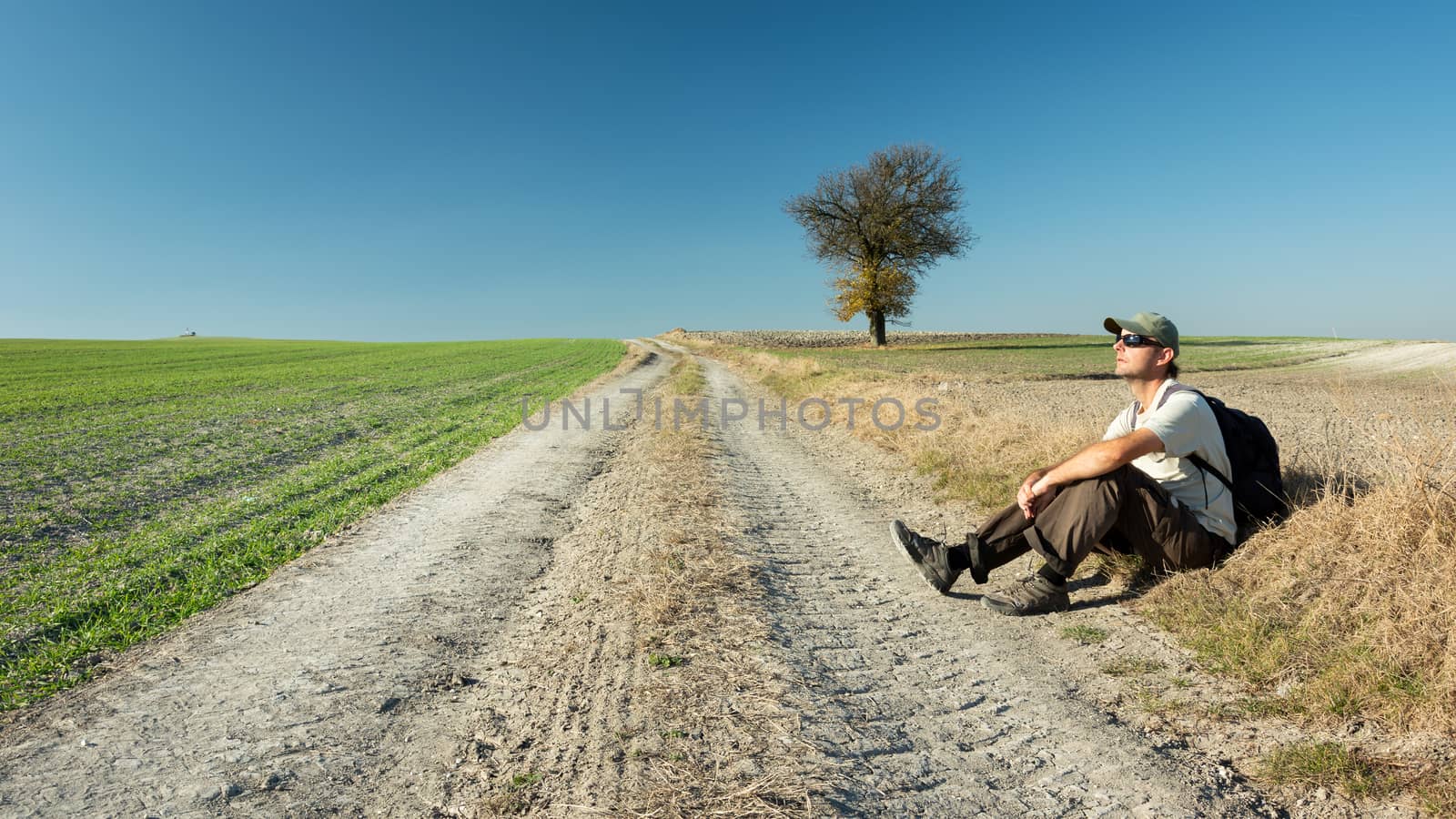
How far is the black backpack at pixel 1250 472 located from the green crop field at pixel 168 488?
257 inches

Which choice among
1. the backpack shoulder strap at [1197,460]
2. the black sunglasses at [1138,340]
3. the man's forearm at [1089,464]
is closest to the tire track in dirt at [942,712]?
the man's forearm at [1089,464]

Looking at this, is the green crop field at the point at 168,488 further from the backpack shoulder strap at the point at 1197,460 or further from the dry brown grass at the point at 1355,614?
the backpack shoulder strap at the point at 1197,460

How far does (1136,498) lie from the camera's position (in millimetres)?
3889

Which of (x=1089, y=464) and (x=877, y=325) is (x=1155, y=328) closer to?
(x=1089, y=464)

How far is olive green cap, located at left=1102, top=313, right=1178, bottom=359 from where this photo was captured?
4184 millimetres

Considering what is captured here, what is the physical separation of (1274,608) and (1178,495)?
74cm

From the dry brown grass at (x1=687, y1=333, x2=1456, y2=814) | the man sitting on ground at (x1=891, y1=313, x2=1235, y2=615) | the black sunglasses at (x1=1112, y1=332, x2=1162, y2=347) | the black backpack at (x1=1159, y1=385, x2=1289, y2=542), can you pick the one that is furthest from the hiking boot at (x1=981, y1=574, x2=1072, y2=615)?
the black sunglasses at (x1=1112, y1=332, x2=1162, y2=347)

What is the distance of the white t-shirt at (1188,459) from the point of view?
382 centimetres

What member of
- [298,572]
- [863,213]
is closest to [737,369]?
[863,213]

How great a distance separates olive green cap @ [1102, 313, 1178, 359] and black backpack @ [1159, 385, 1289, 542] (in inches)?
16.8
